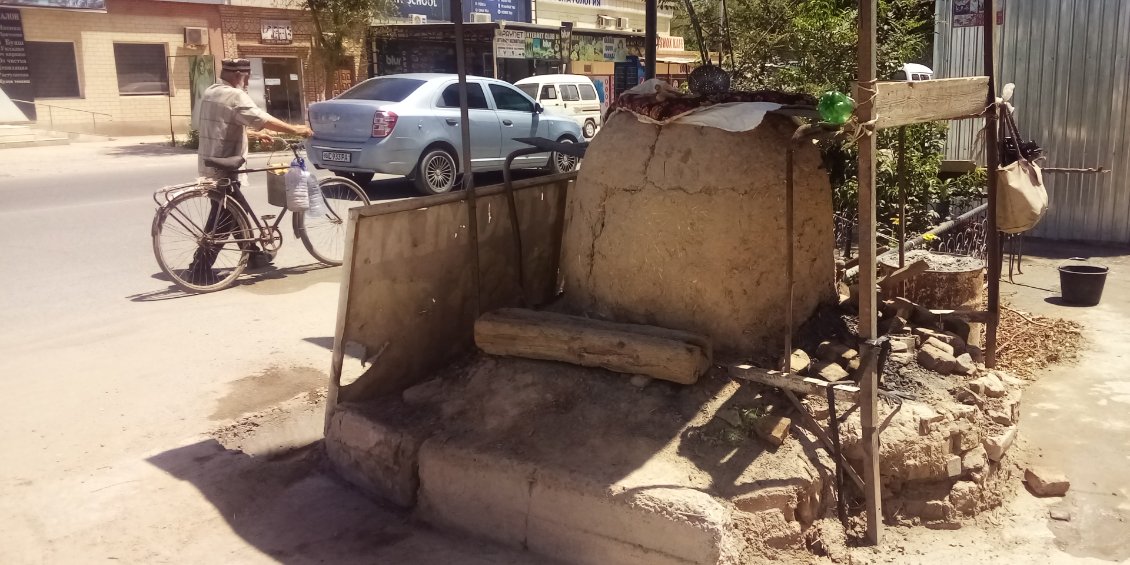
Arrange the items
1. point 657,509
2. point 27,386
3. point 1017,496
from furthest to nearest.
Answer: point 27,386
point 1017,496
point 657,509

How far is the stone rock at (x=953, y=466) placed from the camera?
13.0 feet

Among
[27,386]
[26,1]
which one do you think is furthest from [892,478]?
[26,1]

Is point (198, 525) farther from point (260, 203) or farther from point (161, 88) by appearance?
point (161, 88)

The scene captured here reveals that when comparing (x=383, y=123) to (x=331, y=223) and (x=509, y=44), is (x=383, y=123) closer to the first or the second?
(x=331, y=223)

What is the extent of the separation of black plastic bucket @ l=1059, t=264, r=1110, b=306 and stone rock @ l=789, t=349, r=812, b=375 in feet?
13.5

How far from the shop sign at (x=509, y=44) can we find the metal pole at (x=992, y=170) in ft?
67.6

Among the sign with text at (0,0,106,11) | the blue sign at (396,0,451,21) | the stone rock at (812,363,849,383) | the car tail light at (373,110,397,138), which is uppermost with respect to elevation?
the blue sign at (396,0,451,21)

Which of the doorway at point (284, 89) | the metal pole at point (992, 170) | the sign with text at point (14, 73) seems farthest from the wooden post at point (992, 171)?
the doorway at point (284, 89)

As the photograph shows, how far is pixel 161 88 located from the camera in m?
23.9

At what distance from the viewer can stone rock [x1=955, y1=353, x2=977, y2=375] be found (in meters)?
4.43

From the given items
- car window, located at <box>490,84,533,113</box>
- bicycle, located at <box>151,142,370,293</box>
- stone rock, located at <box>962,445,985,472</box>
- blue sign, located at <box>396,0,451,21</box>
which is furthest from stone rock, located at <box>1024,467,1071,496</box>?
blue sign, located at <box>396,0,451,21</box>

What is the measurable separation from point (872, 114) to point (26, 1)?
23086 mm

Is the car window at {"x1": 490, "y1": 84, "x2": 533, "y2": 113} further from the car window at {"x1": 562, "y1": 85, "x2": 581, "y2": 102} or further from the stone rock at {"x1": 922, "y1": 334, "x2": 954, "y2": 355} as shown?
the stone rock at {"x1": 922, "y1": 334, "x2": 954, "y2": 355}

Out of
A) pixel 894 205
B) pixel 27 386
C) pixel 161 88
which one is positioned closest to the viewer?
pixel 27 386
